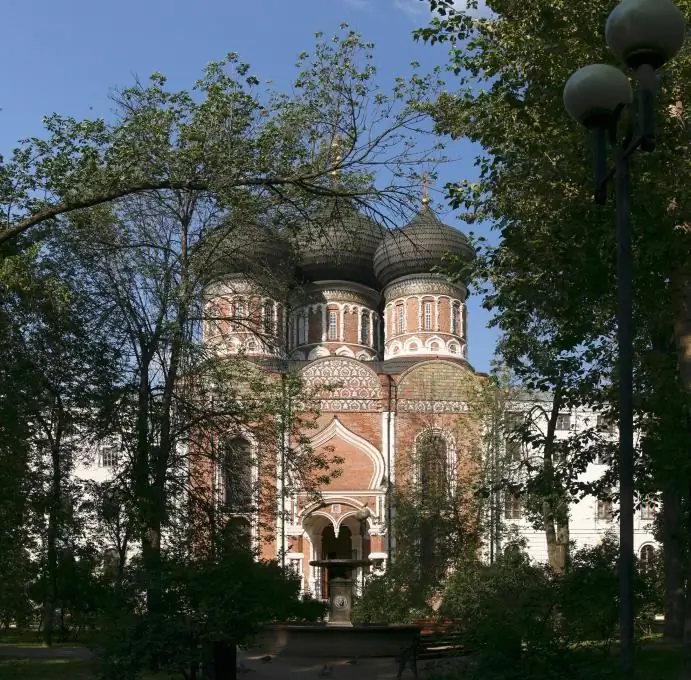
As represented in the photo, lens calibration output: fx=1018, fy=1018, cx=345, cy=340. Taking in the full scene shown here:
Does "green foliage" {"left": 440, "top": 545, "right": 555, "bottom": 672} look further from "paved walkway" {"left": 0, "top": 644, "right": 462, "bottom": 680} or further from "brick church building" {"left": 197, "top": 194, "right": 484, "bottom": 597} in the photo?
"brick church building" {"left": 197, "top": 194, "right": 484, "bottom": 597}

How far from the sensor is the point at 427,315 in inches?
1613

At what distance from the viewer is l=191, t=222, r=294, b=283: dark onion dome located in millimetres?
14352

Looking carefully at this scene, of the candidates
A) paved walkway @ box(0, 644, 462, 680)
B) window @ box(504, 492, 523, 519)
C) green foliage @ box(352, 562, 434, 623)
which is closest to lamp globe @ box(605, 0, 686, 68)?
paved walkway @ box(0, 644, 462, 680)

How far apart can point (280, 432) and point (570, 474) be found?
4.75 meters

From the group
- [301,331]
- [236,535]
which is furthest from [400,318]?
[236,535]

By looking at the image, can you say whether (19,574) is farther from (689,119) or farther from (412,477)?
(412,477)

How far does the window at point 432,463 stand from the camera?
31.6 m

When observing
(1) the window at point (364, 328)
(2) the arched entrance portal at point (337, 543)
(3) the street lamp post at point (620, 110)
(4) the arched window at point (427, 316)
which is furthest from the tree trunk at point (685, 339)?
(1) the window at point (364, 328)

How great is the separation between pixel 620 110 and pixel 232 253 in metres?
8.88

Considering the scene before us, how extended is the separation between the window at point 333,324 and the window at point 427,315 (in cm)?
360

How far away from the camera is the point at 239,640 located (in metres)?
9.68

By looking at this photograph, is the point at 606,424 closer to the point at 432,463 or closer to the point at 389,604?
the point at 389,604

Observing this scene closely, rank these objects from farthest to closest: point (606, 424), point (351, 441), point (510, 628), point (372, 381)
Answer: point (372, 381) → point (351, 441) → point (606, 424) → point (510, 628)

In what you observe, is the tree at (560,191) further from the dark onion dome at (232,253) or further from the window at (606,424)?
the dark onion dome at (232,253)
